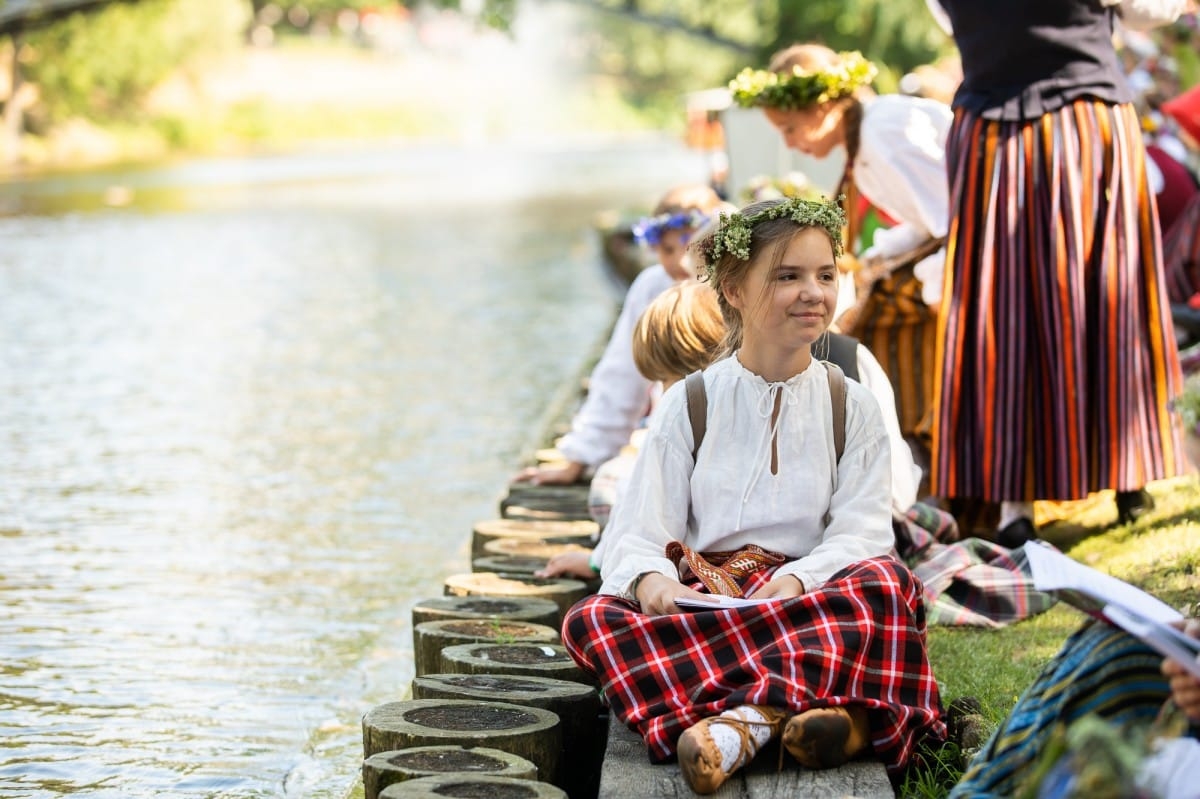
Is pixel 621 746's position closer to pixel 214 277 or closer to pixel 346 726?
pixel 346 726

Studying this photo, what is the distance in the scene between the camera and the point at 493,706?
141 inches

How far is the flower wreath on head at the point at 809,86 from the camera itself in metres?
5.49

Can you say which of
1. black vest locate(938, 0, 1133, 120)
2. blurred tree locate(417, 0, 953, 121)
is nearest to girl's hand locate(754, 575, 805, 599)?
black vest locate(938, 0, 1133, 120)

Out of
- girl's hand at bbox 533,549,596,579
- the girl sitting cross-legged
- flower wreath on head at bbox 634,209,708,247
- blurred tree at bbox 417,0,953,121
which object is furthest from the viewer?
blurred tree at bbox 417,0,953,121

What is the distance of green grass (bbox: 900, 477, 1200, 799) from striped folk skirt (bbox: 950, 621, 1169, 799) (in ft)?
1.56

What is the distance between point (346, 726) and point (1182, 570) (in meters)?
2.11

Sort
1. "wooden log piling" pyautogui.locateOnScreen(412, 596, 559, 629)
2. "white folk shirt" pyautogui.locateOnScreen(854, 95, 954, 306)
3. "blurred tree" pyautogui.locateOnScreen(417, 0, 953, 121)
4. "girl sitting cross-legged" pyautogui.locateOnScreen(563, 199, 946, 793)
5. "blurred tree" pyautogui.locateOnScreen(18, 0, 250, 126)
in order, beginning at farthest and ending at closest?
"blurred tree" pyautogui.locateOnScreen(18, 0, 250, 126) → "blurred tree" pyautogui.locateOnScreen(417, 0, 953, 121) → "white folk shirt" pyautogui.locateOnScreen(854, 95, 954, 306) → "wooden log piling" pyautogui.locateOnScreen(412, 596, 559, 629) → "girl sitting cross-legged" pyautogui.locateOnScreen(563, 199, 946, 793)

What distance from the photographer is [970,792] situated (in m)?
2.84

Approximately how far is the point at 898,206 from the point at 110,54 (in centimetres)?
4422

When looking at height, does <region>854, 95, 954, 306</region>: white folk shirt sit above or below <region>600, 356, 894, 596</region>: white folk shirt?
above

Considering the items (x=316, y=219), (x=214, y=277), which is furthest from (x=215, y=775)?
(x=316, y=219)

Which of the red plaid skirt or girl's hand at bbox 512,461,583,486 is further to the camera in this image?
girl's hand at bbox 512,461,583,486

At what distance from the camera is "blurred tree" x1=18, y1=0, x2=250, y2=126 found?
45.7 meters

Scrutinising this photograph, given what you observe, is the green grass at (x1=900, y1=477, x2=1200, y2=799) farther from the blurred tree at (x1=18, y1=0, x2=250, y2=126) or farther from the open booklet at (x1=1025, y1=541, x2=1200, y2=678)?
the blurred tree at (x1=18, y1=0, x2=250, y2=126)
